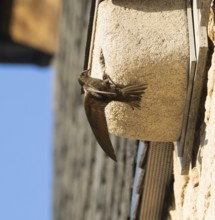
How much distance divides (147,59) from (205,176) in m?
0.35

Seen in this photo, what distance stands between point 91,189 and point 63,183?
210cm

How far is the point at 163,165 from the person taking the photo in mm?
3445

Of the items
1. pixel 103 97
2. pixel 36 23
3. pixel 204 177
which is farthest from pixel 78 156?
pixel 204 177

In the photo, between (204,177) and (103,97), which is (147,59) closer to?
(103,97)

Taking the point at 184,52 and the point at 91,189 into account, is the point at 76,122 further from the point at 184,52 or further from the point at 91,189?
the point at 184,52

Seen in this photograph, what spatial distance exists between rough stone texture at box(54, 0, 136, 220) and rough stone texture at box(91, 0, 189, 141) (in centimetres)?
94

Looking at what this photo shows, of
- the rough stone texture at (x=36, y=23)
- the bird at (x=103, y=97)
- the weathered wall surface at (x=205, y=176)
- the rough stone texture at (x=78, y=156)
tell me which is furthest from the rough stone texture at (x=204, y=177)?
the rough stone texture at (x=36, y=23)

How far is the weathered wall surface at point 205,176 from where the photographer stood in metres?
2.85

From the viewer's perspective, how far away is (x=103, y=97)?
119 inches

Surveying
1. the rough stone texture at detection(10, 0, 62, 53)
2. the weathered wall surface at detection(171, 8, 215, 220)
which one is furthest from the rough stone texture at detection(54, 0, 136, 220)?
the weathered wall surface at detection(171, 8, 215, 220)

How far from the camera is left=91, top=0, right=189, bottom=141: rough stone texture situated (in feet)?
9.82

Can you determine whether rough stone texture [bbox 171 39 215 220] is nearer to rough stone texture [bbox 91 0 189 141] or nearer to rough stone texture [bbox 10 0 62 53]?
rough stone texture [bbox 91 0 189 141]

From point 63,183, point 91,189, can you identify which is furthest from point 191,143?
point 63,183

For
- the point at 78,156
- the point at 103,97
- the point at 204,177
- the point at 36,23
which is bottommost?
the point at 78,156
